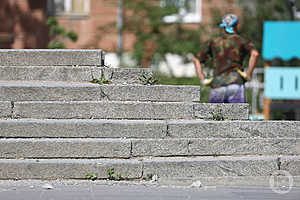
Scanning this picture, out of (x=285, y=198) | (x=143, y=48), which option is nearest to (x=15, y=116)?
(x=285, y=198)

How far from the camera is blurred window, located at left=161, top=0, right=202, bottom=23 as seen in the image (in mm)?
16812

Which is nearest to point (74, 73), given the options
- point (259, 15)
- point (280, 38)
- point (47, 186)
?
point (47, 186)

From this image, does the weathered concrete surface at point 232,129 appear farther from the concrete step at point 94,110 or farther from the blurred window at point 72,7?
the blurred window at point 72,7

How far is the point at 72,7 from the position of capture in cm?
1730

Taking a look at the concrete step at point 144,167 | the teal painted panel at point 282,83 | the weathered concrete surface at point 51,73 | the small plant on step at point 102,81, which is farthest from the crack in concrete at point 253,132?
the teal painted panel at point 282,83

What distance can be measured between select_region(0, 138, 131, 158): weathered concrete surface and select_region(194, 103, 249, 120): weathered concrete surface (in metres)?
1.09

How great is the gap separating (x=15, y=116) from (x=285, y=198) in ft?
10.8

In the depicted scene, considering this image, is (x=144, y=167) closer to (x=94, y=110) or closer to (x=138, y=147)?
(x=138, y=147)

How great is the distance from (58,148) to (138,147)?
0.91 m

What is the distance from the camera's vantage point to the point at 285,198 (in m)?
5.87

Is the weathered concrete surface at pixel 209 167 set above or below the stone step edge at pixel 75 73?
below

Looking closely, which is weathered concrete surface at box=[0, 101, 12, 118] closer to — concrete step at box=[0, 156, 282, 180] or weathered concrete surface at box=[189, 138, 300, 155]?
concrete step at box=[0, 156, 282, 180]

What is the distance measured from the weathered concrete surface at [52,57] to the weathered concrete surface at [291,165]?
265 cm

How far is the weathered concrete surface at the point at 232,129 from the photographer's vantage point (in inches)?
271
